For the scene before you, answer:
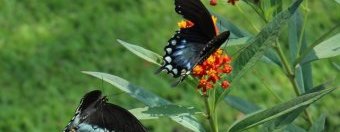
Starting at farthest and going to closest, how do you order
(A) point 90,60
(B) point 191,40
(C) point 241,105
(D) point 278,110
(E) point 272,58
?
(A) point 90,60 → (C) point 241,105 → (E) point 272,58 → (B) point 191,40 → (D) point 278,110

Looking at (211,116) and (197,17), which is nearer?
(211,116)

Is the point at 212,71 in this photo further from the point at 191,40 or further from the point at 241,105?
the point at 241,105

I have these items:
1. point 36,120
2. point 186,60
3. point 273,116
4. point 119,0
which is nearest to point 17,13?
point 119,0

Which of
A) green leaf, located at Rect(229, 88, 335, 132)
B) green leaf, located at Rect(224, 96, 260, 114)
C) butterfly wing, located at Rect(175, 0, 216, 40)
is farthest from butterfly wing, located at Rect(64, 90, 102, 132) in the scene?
green leaf, located at Rect(224, 96, 260, 114)

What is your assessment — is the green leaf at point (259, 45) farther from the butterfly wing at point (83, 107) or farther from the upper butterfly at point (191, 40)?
the butterfly wing at point (83, 107)

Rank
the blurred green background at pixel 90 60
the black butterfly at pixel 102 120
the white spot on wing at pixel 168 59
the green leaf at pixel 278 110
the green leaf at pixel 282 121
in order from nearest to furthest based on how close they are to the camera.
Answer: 1. the green leaf at pixel 278 110
2. the green leaf at pixel 282 121
3. the black butterfly at pixel 102 120
4. the white spot on wing at pixel 168 59
5. the blurred green background at pixel 90 60

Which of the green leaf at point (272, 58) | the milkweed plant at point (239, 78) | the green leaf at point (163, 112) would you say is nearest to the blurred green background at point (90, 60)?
the green leaf at point (272, 58)

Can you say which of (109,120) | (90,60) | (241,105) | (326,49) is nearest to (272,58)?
(326,49)
